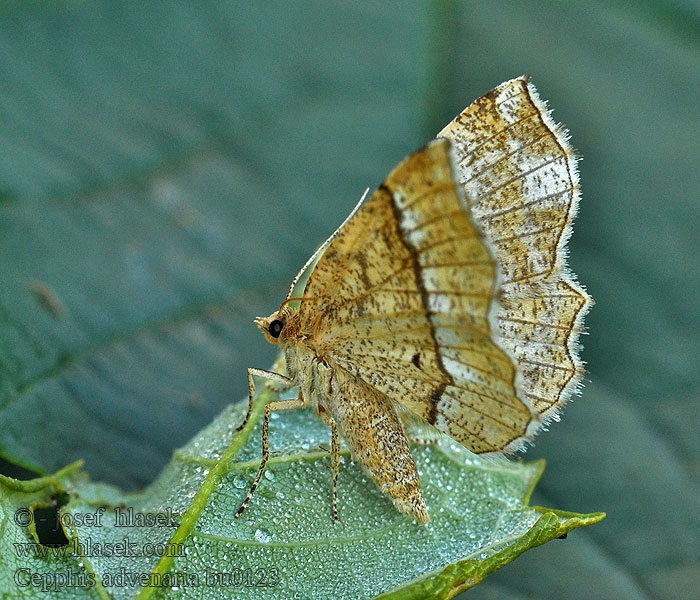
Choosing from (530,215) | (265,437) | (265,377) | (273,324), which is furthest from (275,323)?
(530,215)

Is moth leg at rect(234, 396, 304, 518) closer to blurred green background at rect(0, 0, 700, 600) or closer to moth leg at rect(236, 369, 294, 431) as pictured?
moth leg at rect(236, 369, 294, 431)

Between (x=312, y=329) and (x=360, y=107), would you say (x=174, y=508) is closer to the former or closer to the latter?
(x=312, y=329)

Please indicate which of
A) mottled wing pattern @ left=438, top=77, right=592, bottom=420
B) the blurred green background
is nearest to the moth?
mottled wing pattern @ left=438, top=77, right=592, bottom=420

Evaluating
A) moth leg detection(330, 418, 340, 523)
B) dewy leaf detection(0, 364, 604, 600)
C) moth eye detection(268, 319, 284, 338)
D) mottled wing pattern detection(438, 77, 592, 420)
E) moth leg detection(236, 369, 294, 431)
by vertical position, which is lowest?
dewy leaf detection(0, 364, 604, 600)

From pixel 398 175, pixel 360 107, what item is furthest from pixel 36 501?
pixel 360 107

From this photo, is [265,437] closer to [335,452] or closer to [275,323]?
[335,452]
